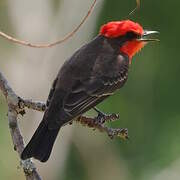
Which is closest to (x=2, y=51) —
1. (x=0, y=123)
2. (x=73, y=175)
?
(x=0, y=123)

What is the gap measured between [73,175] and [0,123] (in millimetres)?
1235

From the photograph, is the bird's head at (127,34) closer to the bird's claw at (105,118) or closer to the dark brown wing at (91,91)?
the dark brown wing at (91,91)

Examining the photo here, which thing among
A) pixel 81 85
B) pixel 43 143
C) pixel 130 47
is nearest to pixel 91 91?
pixel 81 85

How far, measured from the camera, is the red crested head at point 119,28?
559 centimetres

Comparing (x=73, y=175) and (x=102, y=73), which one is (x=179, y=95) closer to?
(x=73, y=175)

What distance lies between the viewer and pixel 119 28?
222 inches

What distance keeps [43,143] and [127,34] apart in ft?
4.14

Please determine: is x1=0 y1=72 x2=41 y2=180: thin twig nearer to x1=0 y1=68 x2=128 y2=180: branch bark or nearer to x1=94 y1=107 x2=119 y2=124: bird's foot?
x1=0 y1=68 x2=128 y2=180: branch bark

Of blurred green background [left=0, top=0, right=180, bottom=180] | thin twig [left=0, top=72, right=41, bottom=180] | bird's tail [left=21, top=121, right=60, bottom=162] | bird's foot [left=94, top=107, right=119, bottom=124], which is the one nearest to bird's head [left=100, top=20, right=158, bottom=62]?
bird's foot [left=94, top=107, right=119, bottom=124]

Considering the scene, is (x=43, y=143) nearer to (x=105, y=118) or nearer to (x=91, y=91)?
(x=105, y=118)

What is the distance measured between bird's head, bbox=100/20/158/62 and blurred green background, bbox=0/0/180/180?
12.9ft

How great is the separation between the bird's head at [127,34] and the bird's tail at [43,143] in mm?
1114

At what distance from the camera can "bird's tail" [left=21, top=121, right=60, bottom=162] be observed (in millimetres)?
4729

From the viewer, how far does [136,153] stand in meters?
10.8
